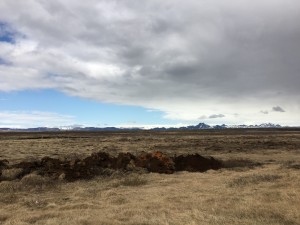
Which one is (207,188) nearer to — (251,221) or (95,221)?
(251,221)

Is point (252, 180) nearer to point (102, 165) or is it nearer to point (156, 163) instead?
point (156, 163)

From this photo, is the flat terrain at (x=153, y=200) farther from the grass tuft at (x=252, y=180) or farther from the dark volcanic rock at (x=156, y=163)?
the dark volcanic rock at (x=156, y=163)

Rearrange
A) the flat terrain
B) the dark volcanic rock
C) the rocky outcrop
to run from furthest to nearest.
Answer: the dark volcanic rock, the rocky outcrop, the flat terrain

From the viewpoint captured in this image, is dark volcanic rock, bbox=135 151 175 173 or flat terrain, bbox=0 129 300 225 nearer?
flat terrain, bbox=0 129 300 225

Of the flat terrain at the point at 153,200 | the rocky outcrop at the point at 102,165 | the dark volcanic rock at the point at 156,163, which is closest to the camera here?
the flat terrain at the point at 153,200

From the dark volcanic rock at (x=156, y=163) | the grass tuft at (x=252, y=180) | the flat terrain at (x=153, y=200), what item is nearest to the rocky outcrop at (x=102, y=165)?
the dark volcanic rock at (x=156, y=163)

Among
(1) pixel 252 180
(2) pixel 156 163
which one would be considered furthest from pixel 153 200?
(2) pixel 156 163

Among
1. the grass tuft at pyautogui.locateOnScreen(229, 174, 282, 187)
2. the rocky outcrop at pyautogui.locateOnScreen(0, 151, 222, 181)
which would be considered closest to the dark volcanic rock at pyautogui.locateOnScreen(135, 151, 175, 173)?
the rocky outcrop at pyautogui.locateOnScreen(0, 151, 222, 181)

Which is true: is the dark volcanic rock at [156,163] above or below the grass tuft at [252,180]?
above

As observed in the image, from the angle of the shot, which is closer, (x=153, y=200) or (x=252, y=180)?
(x=153, y=200)

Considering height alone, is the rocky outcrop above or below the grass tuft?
above

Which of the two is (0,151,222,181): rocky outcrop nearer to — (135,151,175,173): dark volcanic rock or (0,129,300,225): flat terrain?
(135,151,175,173): dark volcanic rock

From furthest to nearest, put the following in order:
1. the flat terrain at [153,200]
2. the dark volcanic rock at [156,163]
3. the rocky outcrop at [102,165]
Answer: the dark volcanic rock at [156,163]
the rocky outcrop at [102,165]
the flat terrain at [153,200]

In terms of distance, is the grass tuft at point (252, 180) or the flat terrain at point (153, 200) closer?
the flat terrain at point (153, 200)
